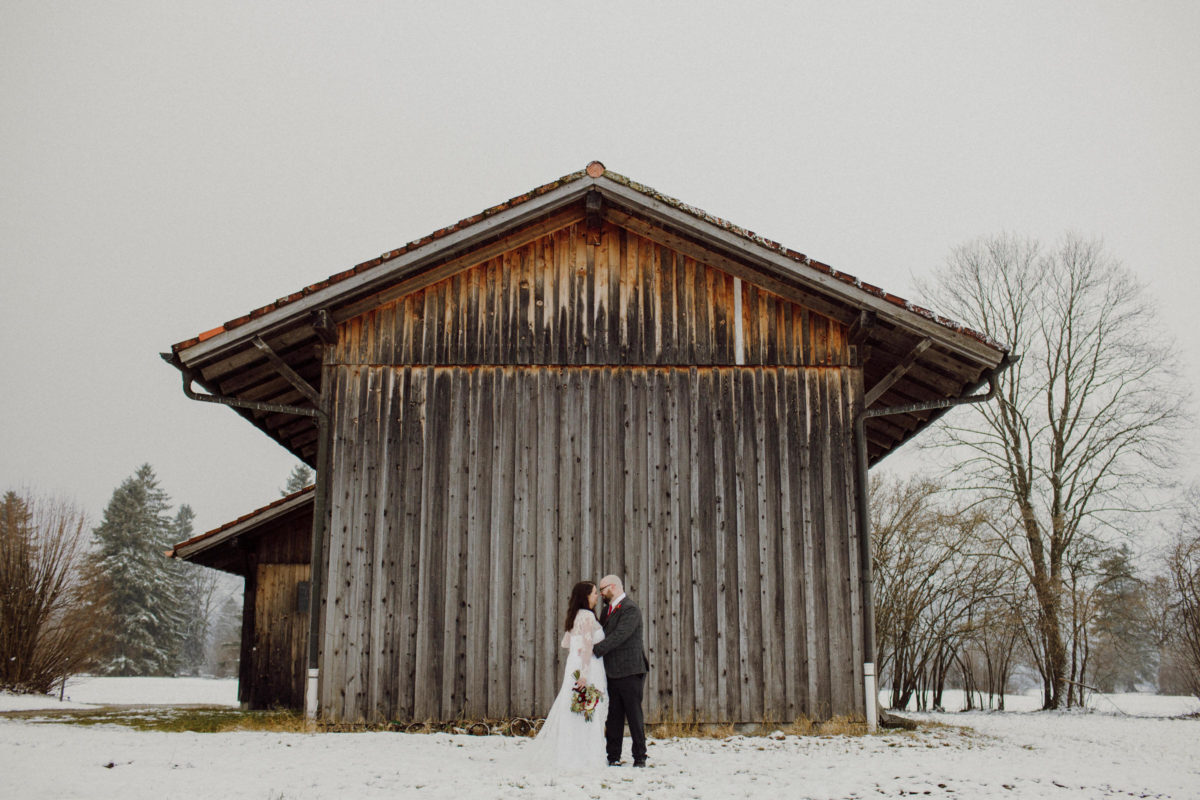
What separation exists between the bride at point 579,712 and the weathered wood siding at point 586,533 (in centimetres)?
198

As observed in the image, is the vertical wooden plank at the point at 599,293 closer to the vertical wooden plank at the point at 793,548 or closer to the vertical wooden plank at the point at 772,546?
the vertical wooden plank at the point at 772,546

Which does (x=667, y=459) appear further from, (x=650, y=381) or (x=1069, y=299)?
(x=1069, y=299)

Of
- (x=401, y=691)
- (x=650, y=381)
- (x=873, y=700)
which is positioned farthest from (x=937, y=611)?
(x=401, y=691)

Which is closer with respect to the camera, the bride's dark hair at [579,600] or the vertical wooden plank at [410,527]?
the bride's dark hair at [579,600]

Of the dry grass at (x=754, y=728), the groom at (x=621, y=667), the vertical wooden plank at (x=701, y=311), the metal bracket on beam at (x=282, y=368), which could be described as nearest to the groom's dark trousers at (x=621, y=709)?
the groom at (x=621, y=667)

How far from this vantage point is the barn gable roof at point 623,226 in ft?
36.2

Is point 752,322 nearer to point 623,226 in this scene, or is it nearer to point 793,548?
point 623,226

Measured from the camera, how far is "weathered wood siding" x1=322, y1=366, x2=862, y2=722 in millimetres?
10977

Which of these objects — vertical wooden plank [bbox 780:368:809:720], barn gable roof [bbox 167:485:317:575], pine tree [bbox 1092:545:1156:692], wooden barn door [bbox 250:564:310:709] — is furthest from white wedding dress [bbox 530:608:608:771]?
pine tree [bbox 1092:545:1156:692]

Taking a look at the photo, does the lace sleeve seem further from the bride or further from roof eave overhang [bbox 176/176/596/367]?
roof eave overhang [bbox 176/176/596/367]

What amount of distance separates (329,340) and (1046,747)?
10.1 metres

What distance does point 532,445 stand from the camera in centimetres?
1152

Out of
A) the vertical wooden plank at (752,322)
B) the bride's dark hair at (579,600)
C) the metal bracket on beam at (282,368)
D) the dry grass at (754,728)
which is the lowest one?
the dry grass at (754,728)

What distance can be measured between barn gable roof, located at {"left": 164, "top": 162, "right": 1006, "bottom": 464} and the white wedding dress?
513 centimetres
